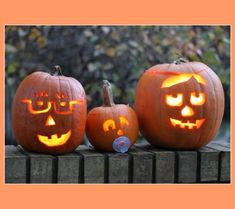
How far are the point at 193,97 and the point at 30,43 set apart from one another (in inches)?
117

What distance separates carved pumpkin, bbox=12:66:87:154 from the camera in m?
3.60

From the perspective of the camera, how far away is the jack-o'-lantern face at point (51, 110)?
360 centimetres

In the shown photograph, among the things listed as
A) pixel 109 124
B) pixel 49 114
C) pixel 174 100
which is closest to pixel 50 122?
pixel 49 114

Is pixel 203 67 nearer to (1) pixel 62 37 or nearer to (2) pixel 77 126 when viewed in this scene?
(2) pixel 77 126

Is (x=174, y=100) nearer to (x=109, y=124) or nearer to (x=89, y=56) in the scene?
(x=109, y=124)

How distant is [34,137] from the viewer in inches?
143

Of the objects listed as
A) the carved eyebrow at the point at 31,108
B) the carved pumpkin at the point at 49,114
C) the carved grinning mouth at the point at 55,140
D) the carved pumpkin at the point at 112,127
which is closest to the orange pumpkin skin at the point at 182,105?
the carved pumpkin at the point at 112,127

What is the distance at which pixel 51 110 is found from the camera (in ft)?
11.8

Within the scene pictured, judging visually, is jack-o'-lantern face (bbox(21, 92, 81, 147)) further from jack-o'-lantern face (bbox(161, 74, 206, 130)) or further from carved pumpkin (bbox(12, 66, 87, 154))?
jack-o'-lantern face (bbox(161, 74, 206, 130))

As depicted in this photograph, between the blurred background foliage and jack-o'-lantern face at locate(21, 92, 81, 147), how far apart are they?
2.31 m

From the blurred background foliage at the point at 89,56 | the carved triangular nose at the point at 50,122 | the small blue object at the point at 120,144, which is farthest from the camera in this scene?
the blurred background foliage at the point at 89,56

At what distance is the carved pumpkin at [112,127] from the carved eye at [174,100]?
0.29 meters

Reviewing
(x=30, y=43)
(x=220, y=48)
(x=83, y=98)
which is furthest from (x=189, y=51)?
(x=83, y=98)

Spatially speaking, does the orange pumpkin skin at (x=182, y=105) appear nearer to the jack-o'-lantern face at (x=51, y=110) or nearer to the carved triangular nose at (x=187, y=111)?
the carved triangular nose at (x=187, y=111)
